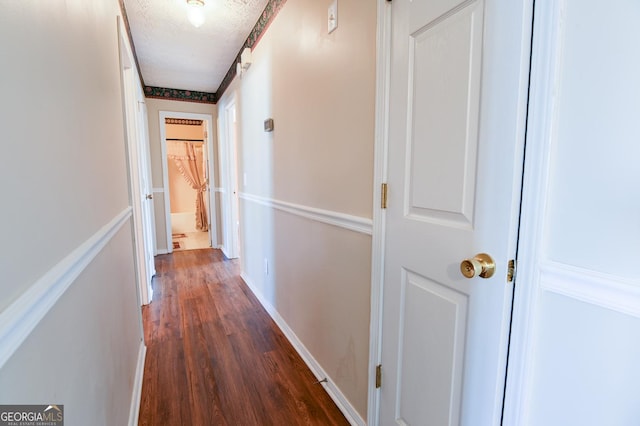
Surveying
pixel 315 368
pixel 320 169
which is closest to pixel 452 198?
pixel 320 169

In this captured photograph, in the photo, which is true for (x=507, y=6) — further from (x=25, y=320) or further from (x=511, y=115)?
(x=25, y=320)

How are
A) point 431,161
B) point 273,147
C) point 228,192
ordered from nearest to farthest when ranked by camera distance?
point 431,161 → point 273,147 → point 228,192

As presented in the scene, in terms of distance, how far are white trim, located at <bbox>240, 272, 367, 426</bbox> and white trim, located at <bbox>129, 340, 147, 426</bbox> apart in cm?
94

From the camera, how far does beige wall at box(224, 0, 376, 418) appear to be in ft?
4.32

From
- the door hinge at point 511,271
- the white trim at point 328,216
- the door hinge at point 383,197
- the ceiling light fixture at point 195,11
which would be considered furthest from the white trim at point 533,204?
the ceiling light fixture at point 195,11

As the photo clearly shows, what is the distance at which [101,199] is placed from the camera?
1.10 metres

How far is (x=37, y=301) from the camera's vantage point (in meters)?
0.50

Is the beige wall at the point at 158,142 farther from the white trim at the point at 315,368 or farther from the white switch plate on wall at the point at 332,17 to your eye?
the white switch plate on wall at the point at 332,17

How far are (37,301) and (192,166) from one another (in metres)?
7.18

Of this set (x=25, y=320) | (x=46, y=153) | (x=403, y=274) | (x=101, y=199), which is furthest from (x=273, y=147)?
(x=25, y=320)

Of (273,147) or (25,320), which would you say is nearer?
(25,320)

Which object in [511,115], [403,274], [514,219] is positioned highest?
[511,115]

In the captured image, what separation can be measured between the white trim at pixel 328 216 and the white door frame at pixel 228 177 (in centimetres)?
196

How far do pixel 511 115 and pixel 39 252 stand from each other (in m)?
1.05
